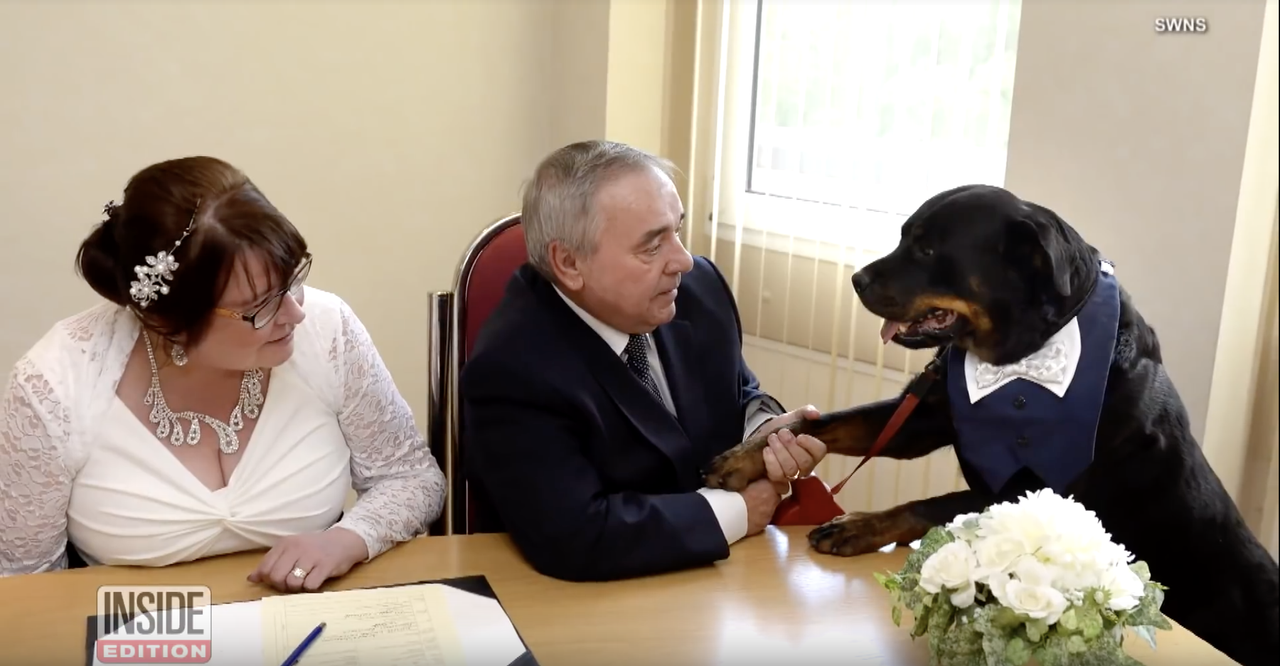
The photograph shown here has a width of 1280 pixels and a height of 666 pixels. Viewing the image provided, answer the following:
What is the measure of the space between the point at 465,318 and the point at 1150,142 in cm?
135

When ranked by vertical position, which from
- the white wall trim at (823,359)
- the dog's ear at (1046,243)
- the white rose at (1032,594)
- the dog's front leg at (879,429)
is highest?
the dog's ear at (1046,243)

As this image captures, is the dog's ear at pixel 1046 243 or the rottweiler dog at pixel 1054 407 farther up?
the dog's ear at pixel 1046 243

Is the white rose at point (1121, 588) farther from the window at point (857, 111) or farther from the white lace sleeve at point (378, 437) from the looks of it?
the window at point (857, 111)

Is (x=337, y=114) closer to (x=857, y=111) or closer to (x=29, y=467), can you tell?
(x=857, y=111)

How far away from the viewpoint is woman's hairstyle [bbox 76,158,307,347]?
159cm

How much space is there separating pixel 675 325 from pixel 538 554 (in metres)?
0.50

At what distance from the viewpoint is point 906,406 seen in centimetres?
174

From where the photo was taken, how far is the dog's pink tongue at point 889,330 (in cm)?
175

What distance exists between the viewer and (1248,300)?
2289 mm

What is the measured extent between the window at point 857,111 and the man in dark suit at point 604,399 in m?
1.16

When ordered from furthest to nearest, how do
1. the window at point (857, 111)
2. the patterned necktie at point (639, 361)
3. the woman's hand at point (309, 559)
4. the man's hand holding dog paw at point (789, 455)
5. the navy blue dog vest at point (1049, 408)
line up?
1. the window at point (857, 111)
2. the patterned necktie at point (639, 361)
3. the man's hand holding dog paw at point (789, 455)
4. the navy blue dog vest at point (1049, 408)
5. the woman's hand at point (309, 559)

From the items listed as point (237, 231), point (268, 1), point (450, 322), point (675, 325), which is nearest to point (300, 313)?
point (237, 231)

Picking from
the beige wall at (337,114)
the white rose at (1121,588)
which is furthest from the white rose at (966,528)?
the beige wall at (337,114)

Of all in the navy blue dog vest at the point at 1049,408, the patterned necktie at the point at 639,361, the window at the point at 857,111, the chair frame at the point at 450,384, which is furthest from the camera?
the window at the point at 857,111
